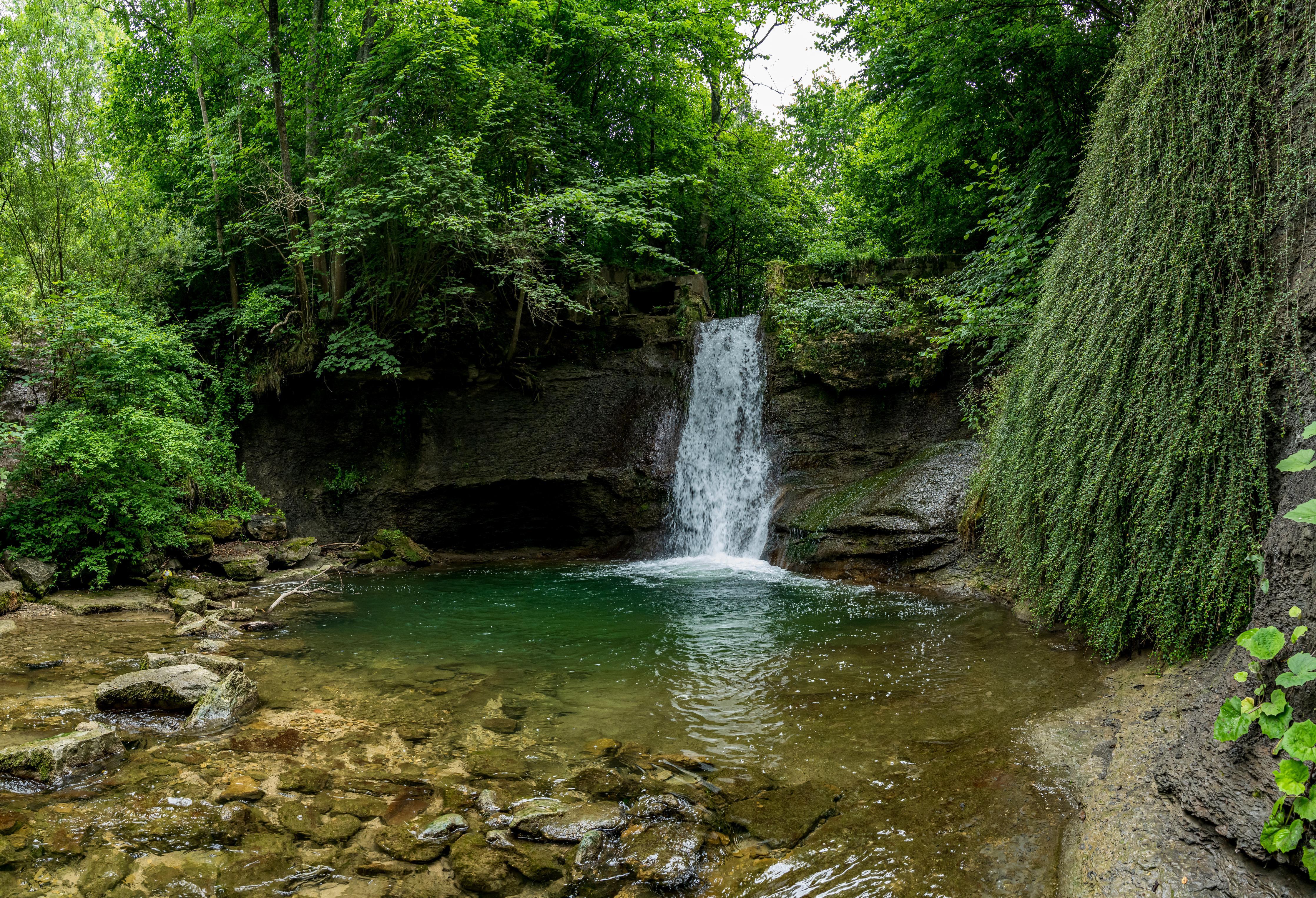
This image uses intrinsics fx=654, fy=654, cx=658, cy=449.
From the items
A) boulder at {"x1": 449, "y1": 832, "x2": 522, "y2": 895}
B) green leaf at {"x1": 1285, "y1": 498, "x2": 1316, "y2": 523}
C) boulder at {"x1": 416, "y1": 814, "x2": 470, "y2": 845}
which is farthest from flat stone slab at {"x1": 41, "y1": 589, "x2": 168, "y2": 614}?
green leaf at {"x1": 1285, "y1": 498, "x2": 1316, "y2": 523}

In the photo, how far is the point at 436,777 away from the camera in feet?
11.6

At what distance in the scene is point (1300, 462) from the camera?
2348 millimetres

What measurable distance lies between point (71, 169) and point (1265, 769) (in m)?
15.2

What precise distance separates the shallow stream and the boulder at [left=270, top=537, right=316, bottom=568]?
7.33 feet

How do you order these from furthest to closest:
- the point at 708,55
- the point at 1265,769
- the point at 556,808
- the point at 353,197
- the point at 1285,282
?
the point at 708,55
the point at 353,197
the point at 1285,282
the point at 556,808
the point at 1265,769

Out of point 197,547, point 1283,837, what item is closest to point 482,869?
point 1283,837

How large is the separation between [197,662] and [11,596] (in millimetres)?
3846

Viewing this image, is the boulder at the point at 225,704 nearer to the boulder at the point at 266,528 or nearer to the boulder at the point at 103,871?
the boulder at the point at 103,871

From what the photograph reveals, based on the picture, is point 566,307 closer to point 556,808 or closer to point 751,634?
point 751,634

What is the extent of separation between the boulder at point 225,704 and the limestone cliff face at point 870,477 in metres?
6.78

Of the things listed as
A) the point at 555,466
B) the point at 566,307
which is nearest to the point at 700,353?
the point at 566,307

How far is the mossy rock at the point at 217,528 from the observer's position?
9758mm

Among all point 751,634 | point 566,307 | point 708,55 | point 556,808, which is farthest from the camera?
point 708,55

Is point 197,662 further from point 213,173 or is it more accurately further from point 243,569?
point 213,173
